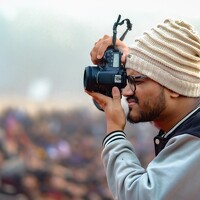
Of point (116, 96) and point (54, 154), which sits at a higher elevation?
point (116, 96)

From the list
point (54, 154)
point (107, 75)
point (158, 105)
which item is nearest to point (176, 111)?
point (158, 105)

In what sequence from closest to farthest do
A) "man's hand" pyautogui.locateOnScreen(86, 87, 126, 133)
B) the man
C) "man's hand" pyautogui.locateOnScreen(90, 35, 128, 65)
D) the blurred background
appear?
the man, "man's hand" pyautogui.locateOnScreen(86, 87, 126, 133), "man's hand" pyautogui.locateOnScreen(90, 35, 128, 65), the blurred background

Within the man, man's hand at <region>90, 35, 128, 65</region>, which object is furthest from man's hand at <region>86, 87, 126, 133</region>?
man's hand at <region>90, 35, 128, 65</region>

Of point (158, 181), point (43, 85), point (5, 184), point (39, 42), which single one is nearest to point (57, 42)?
point (39, 42)

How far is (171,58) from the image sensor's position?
2.81 feet

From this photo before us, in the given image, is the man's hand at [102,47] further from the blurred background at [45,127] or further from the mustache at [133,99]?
the blurred background at [45,127]

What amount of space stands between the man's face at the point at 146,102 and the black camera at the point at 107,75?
5cm

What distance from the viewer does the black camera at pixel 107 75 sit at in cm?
90

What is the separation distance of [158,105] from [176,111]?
0.13 feet

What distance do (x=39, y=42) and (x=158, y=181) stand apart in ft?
5.11

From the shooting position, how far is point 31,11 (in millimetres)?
2164

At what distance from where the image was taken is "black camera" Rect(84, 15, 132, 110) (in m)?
0.90

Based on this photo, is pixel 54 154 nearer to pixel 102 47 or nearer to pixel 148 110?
pixel 102 47

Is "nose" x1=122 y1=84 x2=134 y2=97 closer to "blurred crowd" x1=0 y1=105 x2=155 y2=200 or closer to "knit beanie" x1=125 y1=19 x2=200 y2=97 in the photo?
"knit beanie" x1=125 y1=19 x2=200 y2=97
